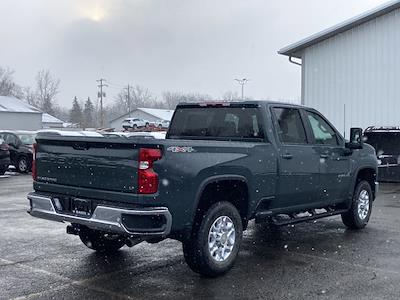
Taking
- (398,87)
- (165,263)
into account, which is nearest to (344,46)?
(398,87)

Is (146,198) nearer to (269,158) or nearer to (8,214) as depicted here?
(269,158)

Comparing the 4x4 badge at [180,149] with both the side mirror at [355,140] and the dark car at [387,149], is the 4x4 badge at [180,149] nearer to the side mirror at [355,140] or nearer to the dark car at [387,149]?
the side mirror at [355,140]

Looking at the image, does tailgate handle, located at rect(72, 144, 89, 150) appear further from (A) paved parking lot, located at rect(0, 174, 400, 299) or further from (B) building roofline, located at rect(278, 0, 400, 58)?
(B) building roofline, located at rect(278, 0, 400, 58)

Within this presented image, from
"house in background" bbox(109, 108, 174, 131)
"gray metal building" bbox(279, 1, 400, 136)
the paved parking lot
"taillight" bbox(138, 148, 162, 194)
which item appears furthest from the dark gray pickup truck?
"house in background" bbox(109, 108, 174, 131)

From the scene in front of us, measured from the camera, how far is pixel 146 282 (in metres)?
5.68

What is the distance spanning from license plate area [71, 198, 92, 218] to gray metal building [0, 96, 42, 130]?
53.1 m

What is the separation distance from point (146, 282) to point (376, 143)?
1288cm

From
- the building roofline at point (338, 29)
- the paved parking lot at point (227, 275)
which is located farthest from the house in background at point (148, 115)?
the paved parking lot at point (227, 275)

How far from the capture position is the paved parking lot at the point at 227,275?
5363mm

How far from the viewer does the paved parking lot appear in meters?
5.36

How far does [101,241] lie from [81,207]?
4.41ft

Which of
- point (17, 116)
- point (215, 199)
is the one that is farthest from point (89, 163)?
point (17, 116)

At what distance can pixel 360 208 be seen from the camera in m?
8.77

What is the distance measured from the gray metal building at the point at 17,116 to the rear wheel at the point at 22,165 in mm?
37901
